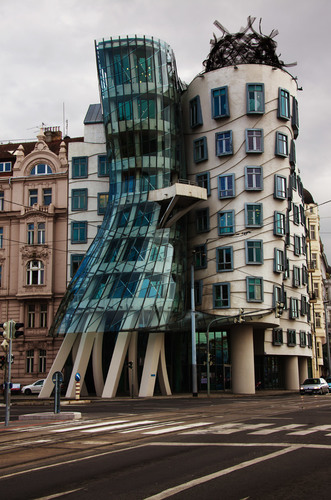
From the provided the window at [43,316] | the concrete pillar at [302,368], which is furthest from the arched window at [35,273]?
the concrete pillar at [302,368]

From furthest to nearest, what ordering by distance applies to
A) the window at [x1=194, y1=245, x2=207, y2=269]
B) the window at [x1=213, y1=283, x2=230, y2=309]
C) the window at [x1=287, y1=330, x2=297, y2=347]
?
1. the window at [x1=287, y1=330, x2=297, y2=347]
2. the window at [x1=194, y1=245, x2=207, y2=269]
3. the window at [x1=213, y1=283, x2=230, y2=309]

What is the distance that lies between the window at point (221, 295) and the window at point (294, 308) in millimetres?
8496

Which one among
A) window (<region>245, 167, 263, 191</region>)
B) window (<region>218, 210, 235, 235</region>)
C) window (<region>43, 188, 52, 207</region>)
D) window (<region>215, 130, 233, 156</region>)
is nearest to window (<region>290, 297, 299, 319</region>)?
window (<region>218, 210, 235, 235</region>)

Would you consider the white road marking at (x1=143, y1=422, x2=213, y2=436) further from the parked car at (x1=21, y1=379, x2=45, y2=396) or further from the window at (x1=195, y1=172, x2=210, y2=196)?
the window at (x1=195, y1=172, x2=210, y2=196)

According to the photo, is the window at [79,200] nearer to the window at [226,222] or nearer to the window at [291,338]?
the window at [226,222]

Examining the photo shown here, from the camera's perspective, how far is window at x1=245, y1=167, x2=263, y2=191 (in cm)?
5347

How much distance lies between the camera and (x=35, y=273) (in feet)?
197

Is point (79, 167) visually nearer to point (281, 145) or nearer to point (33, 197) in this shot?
point (33, 197)

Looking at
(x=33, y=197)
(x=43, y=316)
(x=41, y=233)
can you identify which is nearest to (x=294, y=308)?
(x=43, y=316)

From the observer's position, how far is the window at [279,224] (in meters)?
53.5

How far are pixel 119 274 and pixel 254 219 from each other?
13108 mm

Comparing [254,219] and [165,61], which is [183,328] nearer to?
[254,219]

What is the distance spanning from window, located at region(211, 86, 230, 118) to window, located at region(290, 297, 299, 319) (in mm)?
17864

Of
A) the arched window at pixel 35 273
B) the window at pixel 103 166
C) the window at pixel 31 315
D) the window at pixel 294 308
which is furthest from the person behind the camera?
the window at pixel 103 166
